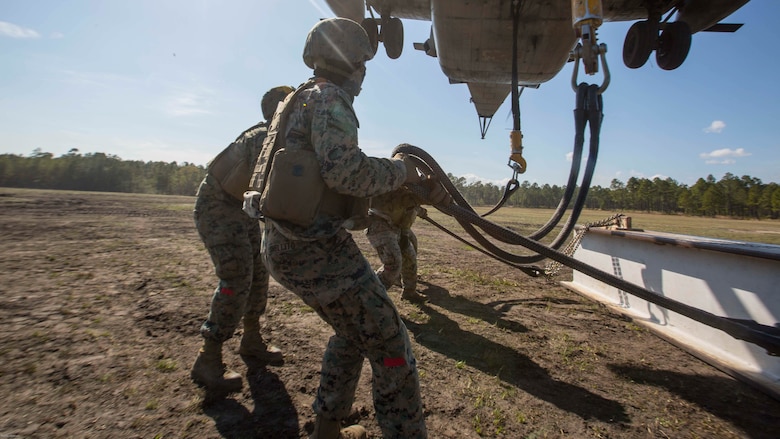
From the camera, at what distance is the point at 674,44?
431 centimetres

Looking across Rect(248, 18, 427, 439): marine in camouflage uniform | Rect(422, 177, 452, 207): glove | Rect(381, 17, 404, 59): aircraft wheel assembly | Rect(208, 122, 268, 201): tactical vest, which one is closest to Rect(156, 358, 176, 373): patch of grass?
Rect(208, 122, 268, 201): tactical vest

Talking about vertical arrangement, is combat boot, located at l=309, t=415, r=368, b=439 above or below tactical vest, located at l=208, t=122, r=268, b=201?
below

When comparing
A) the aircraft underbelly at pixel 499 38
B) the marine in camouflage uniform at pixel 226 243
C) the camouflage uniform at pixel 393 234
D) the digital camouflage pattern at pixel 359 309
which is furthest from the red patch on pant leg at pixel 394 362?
the aircraft underbelly at pixel 499 38

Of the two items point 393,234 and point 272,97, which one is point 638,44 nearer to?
point 393,234

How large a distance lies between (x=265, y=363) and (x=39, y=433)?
4.74ft

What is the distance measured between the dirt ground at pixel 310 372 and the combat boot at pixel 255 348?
107 millimetres

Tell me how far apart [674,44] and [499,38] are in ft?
6.60

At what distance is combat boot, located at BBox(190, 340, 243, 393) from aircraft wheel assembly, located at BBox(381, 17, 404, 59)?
5155 millimetres

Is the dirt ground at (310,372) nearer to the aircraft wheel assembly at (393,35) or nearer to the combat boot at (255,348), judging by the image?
the combat boot at (255,348)

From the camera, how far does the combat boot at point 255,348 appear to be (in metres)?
3.24

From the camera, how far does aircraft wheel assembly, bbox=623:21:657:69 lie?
431cm

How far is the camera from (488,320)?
15.0 ft

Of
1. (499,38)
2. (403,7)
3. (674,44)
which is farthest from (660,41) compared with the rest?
(403,7)

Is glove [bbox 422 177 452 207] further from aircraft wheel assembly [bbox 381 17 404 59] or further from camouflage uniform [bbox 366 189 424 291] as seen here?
aircraft wheel assembly [bbox 381 17 404 59]
